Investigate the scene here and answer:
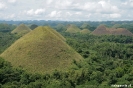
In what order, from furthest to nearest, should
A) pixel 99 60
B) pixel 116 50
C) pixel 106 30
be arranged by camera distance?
pixel 106 30
pixel 116 50
pixel 99 60

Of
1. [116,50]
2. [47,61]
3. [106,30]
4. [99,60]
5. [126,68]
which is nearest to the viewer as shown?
[126,68]

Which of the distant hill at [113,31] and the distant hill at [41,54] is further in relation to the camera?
the distant hill at [113,31]

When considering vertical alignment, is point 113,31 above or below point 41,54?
above

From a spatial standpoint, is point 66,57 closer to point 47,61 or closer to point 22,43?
point 47,61

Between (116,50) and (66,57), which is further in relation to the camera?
(116,50)

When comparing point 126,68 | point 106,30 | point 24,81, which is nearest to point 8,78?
point 24,81

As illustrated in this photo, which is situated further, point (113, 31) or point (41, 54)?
point (113, 31)

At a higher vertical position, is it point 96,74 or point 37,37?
point 37,37

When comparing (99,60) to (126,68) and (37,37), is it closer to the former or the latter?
(126,68)
